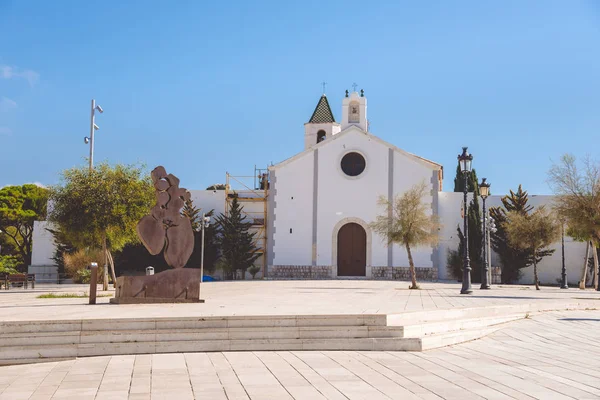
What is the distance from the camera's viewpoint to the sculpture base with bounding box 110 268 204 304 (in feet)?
41.3

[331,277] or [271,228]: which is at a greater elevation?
[271,228]

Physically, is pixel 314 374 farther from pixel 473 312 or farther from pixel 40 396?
pixel 473 312

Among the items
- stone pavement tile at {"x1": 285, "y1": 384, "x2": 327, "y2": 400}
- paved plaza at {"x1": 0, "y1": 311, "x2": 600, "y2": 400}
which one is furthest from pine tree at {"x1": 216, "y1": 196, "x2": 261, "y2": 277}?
stone pavement tile at {"x1": 285, "y1": 384, "x2": 327, "y2": 400}

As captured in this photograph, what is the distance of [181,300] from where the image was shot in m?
12.9

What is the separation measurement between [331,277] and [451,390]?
2714 centimetres

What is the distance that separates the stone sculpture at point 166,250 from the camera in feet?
41.6

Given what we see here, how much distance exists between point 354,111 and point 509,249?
12.0 m

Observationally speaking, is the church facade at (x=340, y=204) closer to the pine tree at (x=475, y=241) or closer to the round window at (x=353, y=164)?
the round window at (x=353, y=164)

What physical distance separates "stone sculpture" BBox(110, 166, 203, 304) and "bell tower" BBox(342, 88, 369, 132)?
2537 centimetres

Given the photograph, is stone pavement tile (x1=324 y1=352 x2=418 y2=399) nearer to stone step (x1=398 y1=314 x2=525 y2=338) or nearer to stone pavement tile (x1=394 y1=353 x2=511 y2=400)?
stone pavement tile (x1=394 y1=353 x2=511 y2=400)

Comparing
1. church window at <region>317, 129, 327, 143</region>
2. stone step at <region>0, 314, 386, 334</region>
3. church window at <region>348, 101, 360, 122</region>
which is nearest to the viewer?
stone step at <region>0, 314, 386, 334</region>

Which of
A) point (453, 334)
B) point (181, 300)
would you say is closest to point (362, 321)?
point (453, 334)

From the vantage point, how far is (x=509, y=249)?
109 ft

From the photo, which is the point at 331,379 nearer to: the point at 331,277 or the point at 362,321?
the point at 362,321
